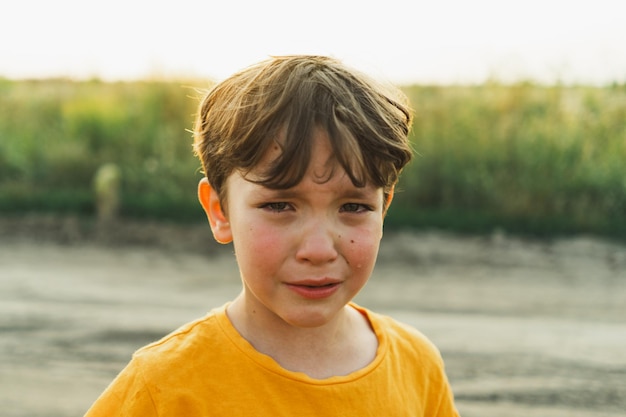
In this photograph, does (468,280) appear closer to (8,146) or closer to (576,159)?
(576,159)

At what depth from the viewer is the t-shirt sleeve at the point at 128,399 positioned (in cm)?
174

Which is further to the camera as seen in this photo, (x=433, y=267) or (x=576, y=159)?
(x=576, y=159)

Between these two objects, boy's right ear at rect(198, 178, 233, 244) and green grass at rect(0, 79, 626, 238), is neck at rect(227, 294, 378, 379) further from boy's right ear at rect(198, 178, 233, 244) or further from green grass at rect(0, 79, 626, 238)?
green grass at rect(0, 79, 626, 238)

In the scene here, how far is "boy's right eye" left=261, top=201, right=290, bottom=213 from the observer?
1.79 meters

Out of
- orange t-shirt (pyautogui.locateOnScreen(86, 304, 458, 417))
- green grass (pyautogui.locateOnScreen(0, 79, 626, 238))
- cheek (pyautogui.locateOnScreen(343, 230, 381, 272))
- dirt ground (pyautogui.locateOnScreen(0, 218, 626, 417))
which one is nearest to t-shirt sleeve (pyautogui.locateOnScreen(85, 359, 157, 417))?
orange t-shirt (pyautogui.locateOnScreen(86, 304, 458, 417))

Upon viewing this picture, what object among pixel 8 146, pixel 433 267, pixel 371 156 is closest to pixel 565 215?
pixel 433 267

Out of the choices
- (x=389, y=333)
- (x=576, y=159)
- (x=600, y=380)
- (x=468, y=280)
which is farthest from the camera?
(x=576, y=159)

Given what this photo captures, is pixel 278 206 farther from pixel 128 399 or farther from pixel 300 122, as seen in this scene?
pixel 128 399

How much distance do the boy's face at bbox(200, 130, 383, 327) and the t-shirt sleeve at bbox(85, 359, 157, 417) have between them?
0.28 m

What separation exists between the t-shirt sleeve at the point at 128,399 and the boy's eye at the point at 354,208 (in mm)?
505

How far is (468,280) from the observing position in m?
6.30

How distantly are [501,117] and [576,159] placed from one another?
37.9 inches

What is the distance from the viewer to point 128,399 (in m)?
1.75

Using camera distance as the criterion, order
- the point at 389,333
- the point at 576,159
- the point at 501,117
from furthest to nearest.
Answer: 1. the point at 501,117
2. the point at 576,159
3. the point at 389,333
